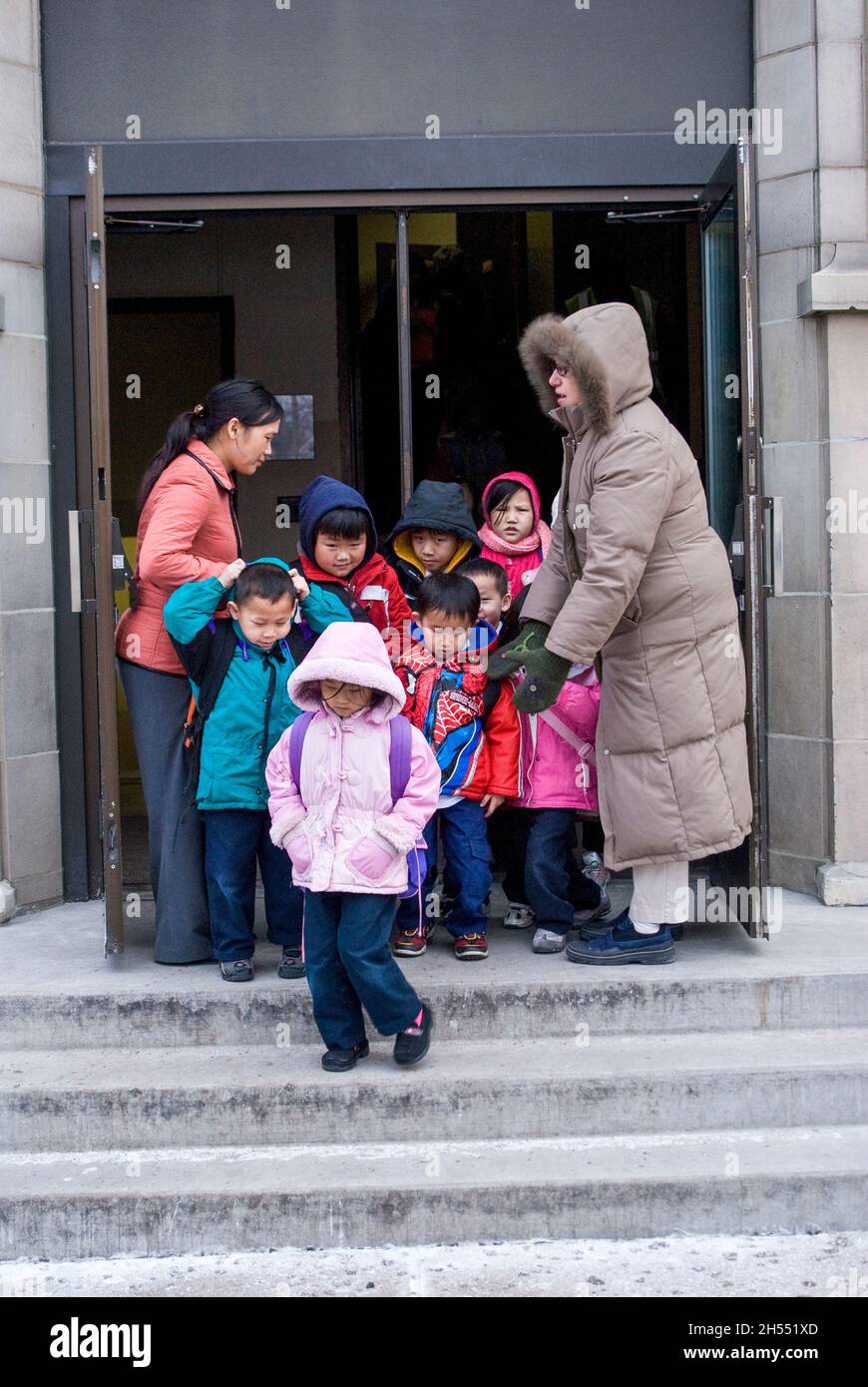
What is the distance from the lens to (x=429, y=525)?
16.2 ft

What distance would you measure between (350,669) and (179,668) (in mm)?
1104

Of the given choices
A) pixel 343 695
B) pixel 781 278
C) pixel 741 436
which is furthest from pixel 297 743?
pixel 781 278

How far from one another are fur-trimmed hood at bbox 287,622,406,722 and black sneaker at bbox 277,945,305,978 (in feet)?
3.15

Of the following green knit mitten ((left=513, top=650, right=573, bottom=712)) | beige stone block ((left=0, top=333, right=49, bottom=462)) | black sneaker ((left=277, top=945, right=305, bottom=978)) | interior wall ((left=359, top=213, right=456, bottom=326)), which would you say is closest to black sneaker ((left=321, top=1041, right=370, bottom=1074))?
black sneaker ((left=277, top=945, right=305, bottom=978))

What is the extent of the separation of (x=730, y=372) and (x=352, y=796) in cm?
214

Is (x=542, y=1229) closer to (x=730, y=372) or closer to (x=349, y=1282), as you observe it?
(x=349, y=1282)

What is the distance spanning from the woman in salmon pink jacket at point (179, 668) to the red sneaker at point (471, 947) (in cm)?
79

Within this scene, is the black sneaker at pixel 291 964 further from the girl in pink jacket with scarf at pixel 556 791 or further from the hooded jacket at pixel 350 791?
the girl in pink jacket with scarf at pixel 556 791

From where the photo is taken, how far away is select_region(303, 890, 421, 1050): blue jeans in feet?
12.7

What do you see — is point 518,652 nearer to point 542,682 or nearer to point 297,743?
point 542,682

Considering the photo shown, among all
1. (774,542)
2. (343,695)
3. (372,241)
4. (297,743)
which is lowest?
(297,743)

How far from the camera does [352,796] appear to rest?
12.7 feet

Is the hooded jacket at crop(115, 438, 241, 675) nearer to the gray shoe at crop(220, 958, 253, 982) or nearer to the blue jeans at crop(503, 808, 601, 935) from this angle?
the gray shoe at crop(220, 958, 253, 982)

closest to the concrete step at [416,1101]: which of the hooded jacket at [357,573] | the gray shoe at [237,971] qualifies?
the gray shoe at [237,971]
